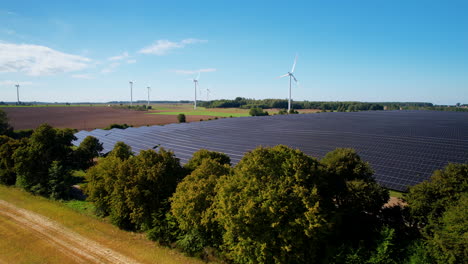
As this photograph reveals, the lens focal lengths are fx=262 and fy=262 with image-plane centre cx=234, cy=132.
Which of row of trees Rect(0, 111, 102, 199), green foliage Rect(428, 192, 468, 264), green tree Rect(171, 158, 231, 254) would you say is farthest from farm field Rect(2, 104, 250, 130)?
green foliage Rect(428, 192, 468, 264)

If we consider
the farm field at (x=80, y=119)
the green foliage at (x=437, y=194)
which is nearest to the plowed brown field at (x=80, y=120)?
the farm field at (x=80, y=119)

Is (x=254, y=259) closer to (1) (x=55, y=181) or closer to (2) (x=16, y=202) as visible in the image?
(1) (x=55, y=181)

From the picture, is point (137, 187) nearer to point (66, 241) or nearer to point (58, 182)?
point (66, 241)

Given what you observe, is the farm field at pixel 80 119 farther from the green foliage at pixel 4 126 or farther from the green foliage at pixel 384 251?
the green foliage at pixel 384 251

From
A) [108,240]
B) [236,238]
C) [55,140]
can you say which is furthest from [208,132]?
[236,238]

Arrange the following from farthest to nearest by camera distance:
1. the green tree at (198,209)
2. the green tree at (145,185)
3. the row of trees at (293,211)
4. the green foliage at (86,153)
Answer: the green foliage at (86,153), the green tree at (145,185), the green tree at (198,209), the row of trees at (293,211)

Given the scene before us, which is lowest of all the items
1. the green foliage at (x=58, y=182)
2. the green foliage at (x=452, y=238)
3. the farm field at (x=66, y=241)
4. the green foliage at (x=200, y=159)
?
the farm field at (x=66, y=241)
